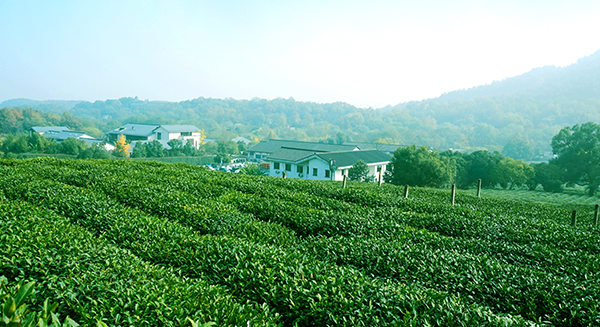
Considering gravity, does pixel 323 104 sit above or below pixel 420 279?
above

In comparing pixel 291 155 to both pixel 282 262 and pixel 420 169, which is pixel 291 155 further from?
pixel 282 262

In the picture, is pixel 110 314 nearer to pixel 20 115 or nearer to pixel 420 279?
pixel 420 279

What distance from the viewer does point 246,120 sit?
130 metres

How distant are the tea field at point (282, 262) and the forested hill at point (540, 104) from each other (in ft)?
353

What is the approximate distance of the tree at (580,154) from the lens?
3069 cm

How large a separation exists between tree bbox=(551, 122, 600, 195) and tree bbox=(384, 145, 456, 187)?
45.1 feet

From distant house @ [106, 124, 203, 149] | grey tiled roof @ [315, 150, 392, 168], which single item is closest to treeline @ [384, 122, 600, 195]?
grey tiled roof @ [315, 150, 392, 168]

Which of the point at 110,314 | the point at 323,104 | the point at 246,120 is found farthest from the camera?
the point at 323,104

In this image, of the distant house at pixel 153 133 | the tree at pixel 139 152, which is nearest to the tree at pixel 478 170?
the tree at pixel 139 152

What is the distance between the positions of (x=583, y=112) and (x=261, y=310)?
117978mm

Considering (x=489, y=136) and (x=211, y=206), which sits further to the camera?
(x=489, y=136)

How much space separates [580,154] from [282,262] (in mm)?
36641

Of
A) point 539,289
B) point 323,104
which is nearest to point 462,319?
point 539,289

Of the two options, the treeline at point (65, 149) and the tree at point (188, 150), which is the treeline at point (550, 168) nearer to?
the treeline at point (65, 149)
